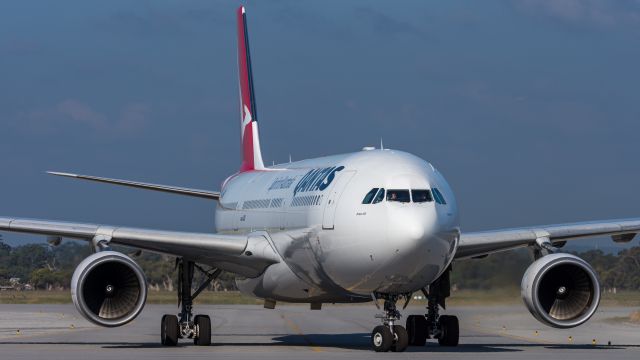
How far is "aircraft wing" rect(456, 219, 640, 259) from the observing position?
2858 centimetres

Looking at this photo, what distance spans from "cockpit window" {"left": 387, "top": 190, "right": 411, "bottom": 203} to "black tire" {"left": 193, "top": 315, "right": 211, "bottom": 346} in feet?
20.4

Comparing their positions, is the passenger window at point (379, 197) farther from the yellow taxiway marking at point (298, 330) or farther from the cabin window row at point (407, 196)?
the yellow taxiway marking at point (298, 330)

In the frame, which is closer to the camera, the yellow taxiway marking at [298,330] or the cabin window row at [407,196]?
the cabin window row at [407,196]

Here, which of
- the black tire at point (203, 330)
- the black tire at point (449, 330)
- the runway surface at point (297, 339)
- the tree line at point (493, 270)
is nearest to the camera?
the runway surface at point (297, 339)

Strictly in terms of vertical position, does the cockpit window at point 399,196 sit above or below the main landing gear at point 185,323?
above

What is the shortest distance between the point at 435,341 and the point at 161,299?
139ft

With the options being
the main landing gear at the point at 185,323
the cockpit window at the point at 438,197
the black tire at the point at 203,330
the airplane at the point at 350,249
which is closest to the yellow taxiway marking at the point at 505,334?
the airplane at the point at 350,249

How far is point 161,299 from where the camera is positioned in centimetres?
7288

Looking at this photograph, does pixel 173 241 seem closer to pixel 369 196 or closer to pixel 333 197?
pixel 333 197

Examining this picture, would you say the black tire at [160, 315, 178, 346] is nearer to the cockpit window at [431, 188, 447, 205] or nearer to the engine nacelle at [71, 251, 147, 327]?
the engine nacelle at [71, 251, 147, 327]

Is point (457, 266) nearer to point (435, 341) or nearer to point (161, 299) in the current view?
point (435, 341)

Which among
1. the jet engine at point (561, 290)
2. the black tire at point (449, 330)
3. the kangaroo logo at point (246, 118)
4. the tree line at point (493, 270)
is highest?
the kangaroo logo at point (246, 118)

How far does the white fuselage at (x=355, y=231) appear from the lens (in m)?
24.4

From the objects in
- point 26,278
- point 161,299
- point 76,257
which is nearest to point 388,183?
point 76,257
